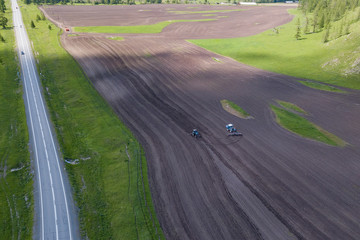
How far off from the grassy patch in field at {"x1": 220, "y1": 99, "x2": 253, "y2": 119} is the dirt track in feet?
4.88

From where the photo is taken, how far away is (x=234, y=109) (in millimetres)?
48625

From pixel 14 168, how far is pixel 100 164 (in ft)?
39.4

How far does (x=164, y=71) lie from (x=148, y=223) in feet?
163

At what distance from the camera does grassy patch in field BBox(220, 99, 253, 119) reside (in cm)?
4656

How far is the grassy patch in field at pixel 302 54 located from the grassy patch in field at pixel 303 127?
24747 mm

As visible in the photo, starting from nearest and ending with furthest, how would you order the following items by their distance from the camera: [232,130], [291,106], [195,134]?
[195,134]
[232,130]
[291,106]

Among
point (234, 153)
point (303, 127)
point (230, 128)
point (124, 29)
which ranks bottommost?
point (234, 153)

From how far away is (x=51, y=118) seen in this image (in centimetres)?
4472

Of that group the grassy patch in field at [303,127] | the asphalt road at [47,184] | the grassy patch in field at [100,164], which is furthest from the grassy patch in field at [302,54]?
the asphalt road at [47,184]

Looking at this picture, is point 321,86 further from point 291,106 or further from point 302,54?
point 302,54

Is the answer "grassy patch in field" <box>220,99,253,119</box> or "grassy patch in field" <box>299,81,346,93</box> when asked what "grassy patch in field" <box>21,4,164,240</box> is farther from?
"grassy patch in field" <box>299,81,346,93</box>

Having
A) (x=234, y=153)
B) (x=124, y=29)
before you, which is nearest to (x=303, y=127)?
(x=234, y=153)

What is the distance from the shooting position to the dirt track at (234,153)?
83.5ft

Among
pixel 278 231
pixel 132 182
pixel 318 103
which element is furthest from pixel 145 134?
pixel 318 103
